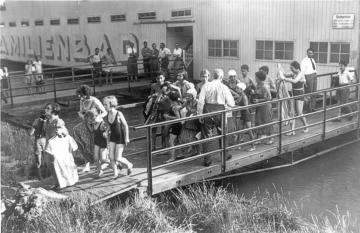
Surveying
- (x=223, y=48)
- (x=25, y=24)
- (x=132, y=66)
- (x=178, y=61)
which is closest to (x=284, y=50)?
(x=223, y=48)

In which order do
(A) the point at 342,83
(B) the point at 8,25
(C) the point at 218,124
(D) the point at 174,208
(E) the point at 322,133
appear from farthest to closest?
(B) the point at 8,25 → (A) the point at 342,83 → (E) the point at 322,133 → (C) the point at 218,124 → (D) the point at 174,208

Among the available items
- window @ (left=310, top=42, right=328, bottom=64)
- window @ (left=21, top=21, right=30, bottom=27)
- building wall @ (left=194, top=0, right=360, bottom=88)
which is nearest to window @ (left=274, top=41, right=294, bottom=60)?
building wall @ (left=194, top=0, right=360, bottom=88)

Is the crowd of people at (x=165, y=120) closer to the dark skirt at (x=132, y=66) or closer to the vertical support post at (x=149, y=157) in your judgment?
the vertical support post at (x=149, y=157)

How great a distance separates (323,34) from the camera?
14.7 m

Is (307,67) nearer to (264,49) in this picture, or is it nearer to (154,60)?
(264,49)

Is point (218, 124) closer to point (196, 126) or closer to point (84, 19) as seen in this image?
→ point (196, 126)

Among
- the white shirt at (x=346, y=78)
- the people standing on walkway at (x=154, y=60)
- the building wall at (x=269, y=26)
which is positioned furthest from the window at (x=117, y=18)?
the white shirt at (x=346, y=78)

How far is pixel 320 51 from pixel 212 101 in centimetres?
849

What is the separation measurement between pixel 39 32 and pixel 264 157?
24861 millimetres

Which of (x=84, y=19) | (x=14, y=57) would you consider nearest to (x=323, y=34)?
(x=84, y=19)

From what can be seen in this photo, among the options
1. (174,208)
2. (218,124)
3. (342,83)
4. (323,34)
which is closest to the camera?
(174,208)

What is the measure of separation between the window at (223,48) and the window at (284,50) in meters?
1.90

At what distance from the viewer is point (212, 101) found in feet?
25.1

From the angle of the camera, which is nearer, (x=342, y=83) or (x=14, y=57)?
(x=342, y=83)
